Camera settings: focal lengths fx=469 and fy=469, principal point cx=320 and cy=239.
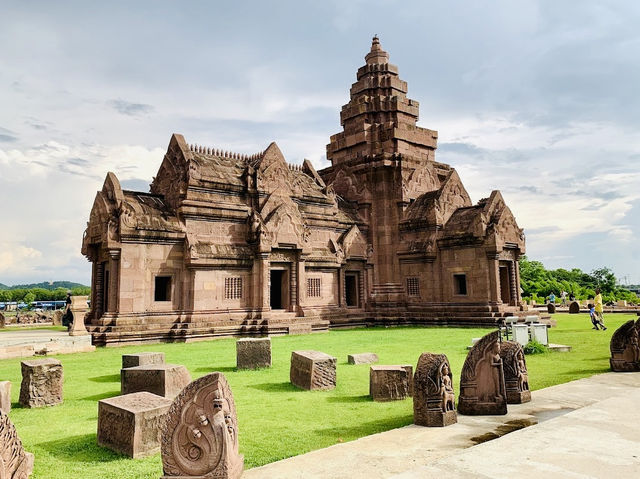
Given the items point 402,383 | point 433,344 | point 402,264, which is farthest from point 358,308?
point 402,383

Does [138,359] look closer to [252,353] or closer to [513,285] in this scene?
[252,353]

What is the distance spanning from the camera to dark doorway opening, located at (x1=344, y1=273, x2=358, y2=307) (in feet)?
93.5

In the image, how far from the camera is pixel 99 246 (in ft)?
69.9

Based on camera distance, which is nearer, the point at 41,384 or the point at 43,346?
the point at 41,384

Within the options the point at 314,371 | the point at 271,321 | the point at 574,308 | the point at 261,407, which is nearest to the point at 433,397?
the point at 261,407

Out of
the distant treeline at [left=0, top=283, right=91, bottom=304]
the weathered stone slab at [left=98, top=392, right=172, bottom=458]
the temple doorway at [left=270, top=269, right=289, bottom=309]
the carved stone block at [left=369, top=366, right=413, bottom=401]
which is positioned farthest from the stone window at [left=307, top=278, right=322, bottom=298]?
the distant treeline at [left=0, top=283, right=91, bottom=304]

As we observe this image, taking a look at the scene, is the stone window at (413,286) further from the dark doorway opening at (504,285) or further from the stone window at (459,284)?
the dark doorway opening at (504,285)

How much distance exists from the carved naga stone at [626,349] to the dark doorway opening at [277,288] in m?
16.0

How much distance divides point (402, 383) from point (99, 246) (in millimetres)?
17187

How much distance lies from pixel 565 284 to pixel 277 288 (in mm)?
54191

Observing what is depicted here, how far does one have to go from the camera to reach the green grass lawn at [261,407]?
593cm

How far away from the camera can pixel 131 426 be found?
6035 millimetres

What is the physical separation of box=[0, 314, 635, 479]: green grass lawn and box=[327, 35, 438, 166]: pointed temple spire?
17.2 metres

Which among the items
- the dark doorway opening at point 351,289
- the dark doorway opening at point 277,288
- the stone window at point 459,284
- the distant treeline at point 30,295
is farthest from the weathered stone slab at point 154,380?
the distant treeline at point 30,295
